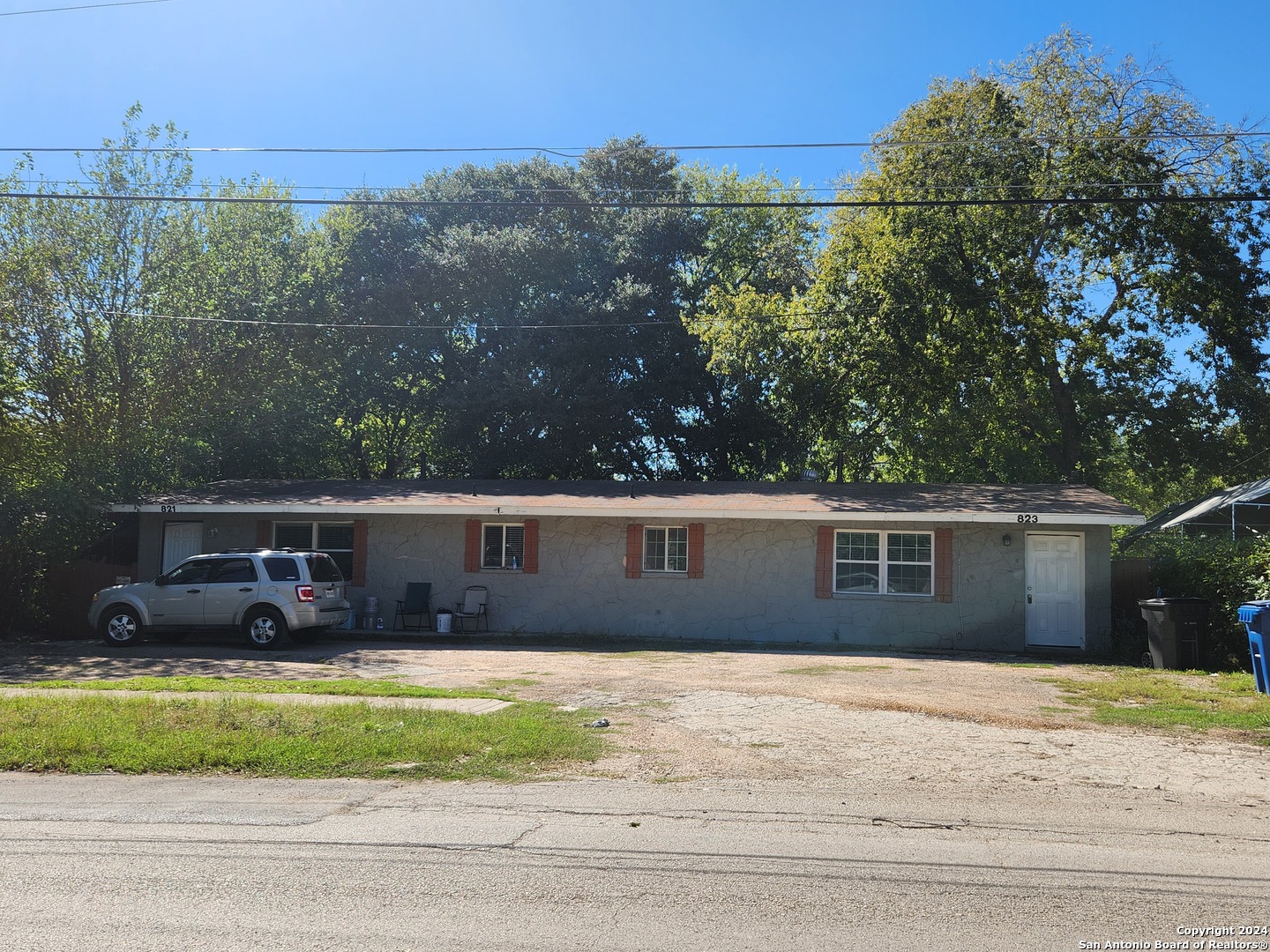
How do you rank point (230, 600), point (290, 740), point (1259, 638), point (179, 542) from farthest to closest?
1. point (179, 542)
2. point (230, 600)
3. point (1259, 638)
4. point (290, 740)

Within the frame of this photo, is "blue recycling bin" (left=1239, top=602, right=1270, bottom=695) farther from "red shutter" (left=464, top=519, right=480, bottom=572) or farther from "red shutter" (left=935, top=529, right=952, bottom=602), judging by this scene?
"red shutter" (left=464, top=519, right=480, bottom=572)

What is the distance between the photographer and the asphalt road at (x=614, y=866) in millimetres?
4789

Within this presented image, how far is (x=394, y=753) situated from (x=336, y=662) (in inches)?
305

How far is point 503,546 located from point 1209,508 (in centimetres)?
1714

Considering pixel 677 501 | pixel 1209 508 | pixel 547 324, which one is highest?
pixel 547 324

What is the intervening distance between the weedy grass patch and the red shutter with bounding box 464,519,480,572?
9.87m

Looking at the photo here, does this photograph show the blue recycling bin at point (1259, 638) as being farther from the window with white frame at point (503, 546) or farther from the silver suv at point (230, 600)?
the silver suv at point (230, 600)

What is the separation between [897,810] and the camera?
7160 millimetres

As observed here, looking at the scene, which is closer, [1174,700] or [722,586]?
[1174,700]

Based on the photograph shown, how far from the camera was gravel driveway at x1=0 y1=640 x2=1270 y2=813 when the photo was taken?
27.7ft

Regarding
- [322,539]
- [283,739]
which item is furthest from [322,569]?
[283,739]

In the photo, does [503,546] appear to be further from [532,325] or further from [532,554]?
Result: [532,325]

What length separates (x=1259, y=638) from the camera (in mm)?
13375

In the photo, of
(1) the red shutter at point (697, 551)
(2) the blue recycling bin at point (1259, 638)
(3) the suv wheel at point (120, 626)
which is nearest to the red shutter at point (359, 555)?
(3) the suv wheel at point (120, 626)
